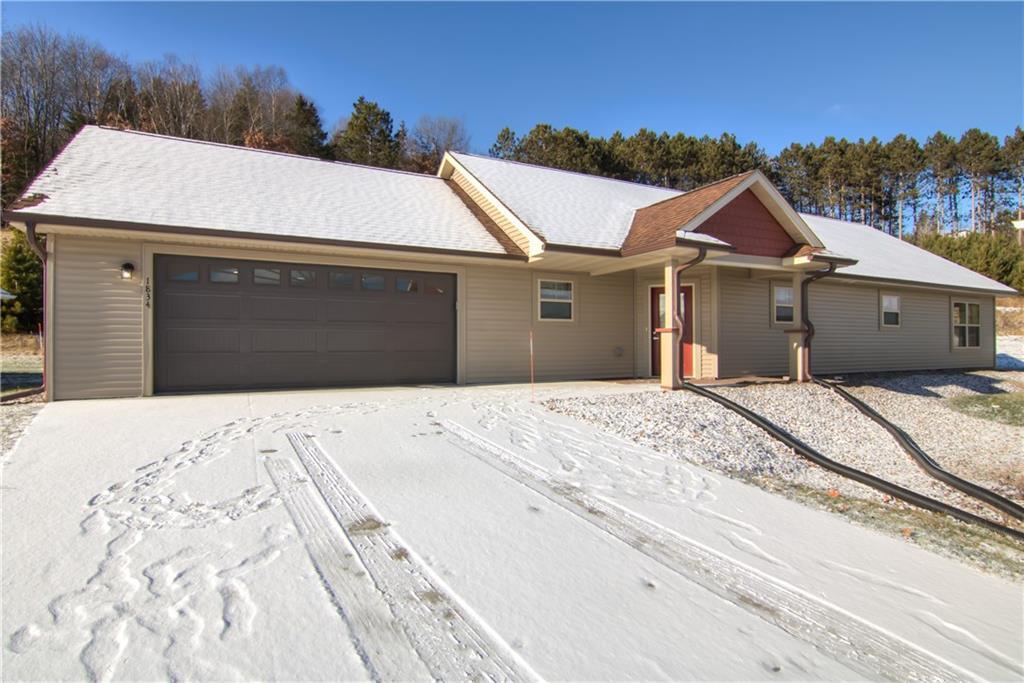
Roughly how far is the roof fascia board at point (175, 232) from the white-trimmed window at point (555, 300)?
2.25 metres

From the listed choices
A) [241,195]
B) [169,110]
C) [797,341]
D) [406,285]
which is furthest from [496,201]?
[169,110]

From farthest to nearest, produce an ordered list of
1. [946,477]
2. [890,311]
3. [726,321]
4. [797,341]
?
1. [890,311]
2. [726,321]
3. [797,341]
4. [946,477]

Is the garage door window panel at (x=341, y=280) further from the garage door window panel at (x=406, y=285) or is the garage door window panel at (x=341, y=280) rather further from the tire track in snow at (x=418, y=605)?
the tire track in snow at (x=418, y=605)

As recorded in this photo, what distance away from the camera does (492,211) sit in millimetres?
12375

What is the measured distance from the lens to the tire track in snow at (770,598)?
7.38ft

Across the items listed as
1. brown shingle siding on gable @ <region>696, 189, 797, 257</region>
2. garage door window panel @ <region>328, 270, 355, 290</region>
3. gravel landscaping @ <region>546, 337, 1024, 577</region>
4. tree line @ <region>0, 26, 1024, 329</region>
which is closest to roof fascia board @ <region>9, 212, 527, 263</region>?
garage door window panel @ <region>328, 270, 355, 290</region>

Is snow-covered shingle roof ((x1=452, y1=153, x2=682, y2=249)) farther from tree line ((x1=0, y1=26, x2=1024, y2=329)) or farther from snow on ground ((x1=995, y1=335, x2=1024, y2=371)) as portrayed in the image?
tree line ((x1=0, y1=26, x2=1024, y2=329))

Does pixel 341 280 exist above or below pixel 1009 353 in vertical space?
above

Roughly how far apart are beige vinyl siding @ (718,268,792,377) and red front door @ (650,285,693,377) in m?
0.65

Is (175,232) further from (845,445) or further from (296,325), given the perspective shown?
(845,445)

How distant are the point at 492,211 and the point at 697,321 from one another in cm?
531

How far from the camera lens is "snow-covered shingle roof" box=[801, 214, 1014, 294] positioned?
15.2 metres

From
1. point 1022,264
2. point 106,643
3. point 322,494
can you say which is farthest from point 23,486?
point 1022,264

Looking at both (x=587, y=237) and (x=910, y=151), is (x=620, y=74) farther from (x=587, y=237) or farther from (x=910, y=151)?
(x=910, y=151)
